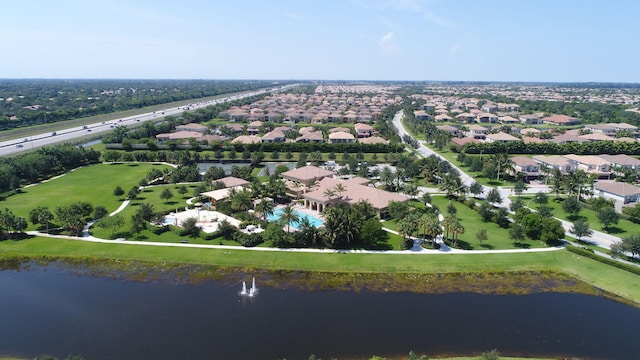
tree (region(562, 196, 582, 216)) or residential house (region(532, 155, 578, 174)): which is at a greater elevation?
residential house (region(532, 155, 578, 174))

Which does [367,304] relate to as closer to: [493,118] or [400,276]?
[400,276]

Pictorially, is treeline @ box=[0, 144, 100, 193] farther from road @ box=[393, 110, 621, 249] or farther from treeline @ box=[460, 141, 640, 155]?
treeline @ box=[460, 141, 640, 155]

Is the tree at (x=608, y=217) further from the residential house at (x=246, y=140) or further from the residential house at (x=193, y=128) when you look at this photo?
the residential house at (x=193, y=128)

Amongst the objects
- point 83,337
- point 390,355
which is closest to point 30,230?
point 83,337

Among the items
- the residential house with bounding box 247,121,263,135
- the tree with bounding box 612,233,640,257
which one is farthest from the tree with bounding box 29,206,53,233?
the residential house with bounding box 247,121,263,135

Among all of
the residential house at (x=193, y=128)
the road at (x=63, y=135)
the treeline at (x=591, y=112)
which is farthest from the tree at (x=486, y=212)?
the treeline at (x=591, y=112)
